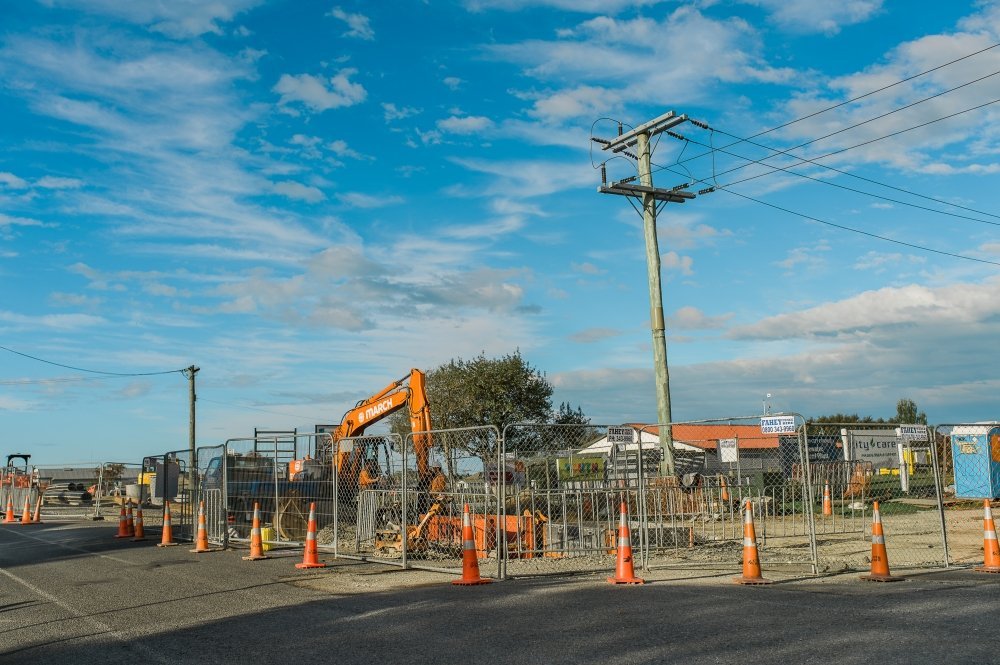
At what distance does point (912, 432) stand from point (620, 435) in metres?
4.83

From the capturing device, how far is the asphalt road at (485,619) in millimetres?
7535

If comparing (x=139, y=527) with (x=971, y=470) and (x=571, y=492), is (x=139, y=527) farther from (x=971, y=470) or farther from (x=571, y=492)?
(x=971, y=470)

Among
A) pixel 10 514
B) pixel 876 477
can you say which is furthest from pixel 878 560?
pixel 10 514

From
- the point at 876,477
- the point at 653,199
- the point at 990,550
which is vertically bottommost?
the point at 990,550

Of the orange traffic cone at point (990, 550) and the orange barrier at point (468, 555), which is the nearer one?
the orange barrier at point (468, 555)

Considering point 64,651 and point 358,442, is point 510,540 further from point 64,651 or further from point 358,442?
point 64,651

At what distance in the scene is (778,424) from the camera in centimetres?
1211

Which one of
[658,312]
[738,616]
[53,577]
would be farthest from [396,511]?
[658,312]

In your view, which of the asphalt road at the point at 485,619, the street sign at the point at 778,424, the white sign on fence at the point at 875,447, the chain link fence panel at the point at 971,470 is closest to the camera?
the asphalt road at the point at 485,619

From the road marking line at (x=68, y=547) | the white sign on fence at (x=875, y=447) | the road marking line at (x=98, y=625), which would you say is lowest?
the road marking line at (x=68, y=547)

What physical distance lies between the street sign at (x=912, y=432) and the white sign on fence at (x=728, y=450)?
2768 millimetres

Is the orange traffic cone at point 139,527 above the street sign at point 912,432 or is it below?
below

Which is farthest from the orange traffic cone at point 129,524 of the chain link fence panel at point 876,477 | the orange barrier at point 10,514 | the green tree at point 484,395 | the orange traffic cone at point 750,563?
the green tree at point 484,395

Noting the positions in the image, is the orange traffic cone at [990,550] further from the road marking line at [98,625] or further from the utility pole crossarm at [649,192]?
the utility pole crossarm at [649,192]
